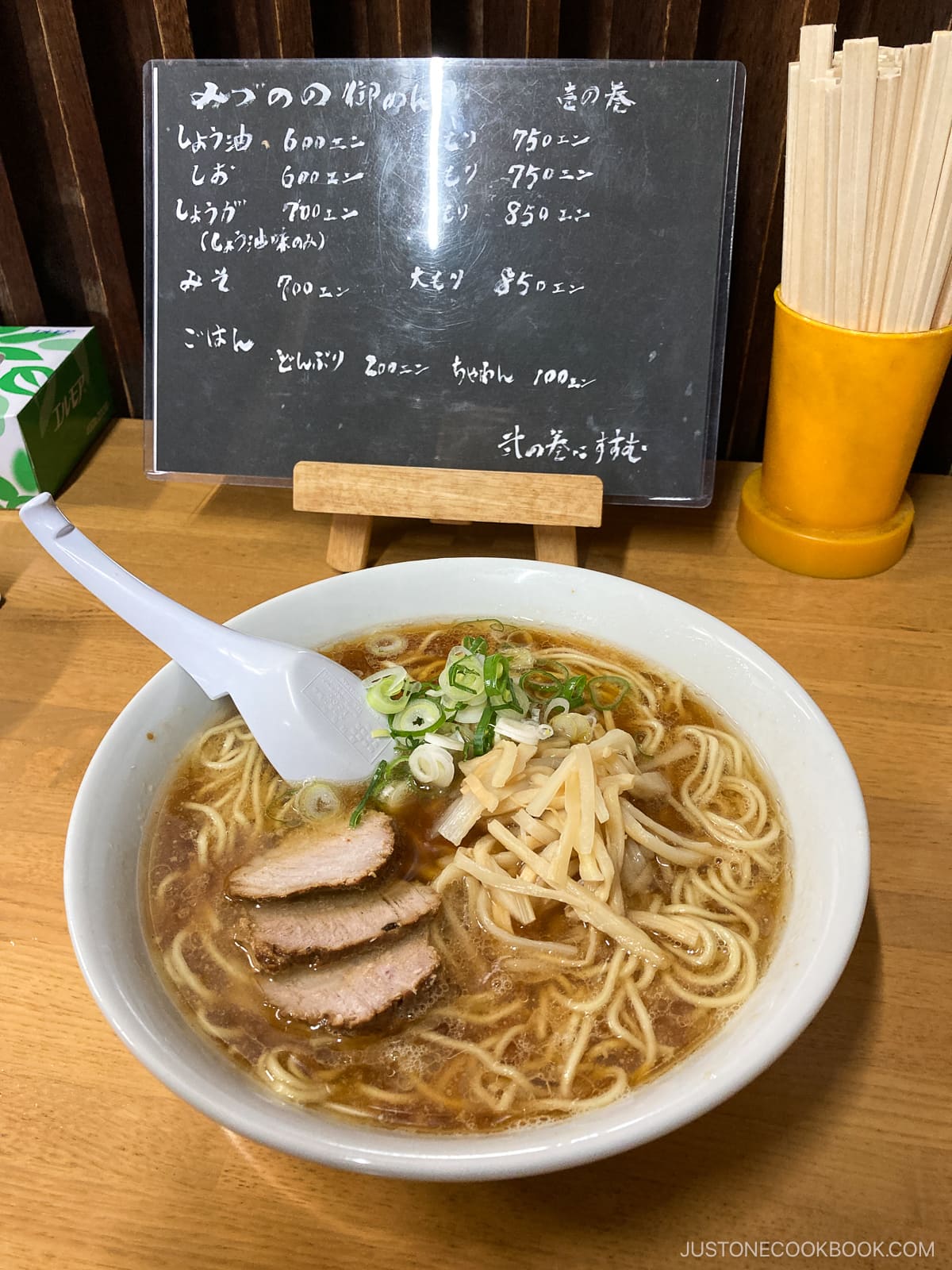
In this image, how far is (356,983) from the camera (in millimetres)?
1126

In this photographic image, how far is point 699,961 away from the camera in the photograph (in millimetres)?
1153

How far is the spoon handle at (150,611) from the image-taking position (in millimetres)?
1378

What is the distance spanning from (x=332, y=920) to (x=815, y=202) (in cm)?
134

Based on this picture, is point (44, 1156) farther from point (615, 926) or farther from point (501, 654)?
point (501, 654)

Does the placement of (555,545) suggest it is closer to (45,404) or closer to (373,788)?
(373,788)

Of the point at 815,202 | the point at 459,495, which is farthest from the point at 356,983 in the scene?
the point at 815,202

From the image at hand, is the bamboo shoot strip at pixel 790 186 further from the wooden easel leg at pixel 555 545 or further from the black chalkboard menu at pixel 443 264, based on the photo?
the wooden easel leg at pixel 555 545

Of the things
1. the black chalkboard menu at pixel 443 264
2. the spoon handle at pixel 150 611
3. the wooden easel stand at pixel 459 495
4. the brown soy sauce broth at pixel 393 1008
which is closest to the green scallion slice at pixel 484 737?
the brown soy sauce broth at pixel 393 1008

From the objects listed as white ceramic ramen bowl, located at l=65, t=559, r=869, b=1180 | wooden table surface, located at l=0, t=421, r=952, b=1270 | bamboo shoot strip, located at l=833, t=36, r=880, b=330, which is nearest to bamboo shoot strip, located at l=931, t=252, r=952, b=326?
bamboo shoot strip, located at l=833, t=36, r=880, b=330

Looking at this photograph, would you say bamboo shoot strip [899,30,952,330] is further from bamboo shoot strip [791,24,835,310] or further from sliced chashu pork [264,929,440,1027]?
sliced chashu pork [264,929,440,1027]

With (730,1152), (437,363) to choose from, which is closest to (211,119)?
(437,363)

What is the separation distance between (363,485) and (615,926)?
96cm

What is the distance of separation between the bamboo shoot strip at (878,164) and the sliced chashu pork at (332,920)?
123 cm
